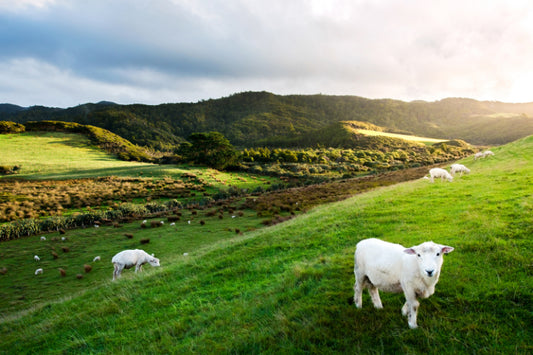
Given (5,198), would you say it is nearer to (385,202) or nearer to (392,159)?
(385,202)

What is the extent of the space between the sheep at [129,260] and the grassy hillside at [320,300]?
243cm

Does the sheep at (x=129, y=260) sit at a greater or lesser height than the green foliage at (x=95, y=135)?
lesser

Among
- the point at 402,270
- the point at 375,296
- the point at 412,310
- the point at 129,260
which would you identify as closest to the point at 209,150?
the point at 129,260

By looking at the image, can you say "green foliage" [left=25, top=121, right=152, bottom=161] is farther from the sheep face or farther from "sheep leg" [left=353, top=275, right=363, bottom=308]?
the sheep face

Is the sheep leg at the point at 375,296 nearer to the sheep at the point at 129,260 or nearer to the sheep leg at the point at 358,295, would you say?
the sheep leg at the point at 358,295

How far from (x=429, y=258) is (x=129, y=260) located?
43.9 ft

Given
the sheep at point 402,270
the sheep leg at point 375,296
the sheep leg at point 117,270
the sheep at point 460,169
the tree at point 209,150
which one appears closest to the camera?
the sheep at point 402,270

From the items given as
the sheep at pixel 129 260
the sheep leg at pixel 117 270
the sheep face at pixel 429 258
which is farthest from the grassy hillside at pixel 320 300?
the sheep at pixel 129 260

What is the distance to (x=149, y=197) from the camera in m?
37.9

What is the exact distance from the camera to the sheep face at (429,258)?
384 centimetres

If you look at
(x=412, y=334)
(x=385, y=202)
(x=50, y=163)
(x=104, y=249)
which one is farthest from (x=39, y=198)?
(x=412, y=334)

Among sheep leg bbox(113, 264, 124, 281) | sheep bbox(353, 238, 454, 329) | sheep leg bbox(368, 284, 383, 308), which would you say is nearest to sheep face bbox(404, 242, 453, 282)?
sheep bbox(353, 238, 454, 329)

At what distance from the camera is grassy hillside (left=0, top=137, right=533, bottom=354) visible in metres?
4.04

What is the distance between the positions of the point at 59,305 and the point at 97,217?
66.0 feet
